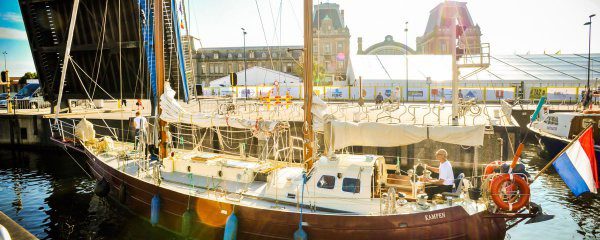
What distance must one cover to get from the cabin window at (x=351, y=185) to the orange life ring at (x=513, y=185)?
3165 mm

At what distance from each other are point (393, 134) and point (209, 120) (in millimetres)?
6027

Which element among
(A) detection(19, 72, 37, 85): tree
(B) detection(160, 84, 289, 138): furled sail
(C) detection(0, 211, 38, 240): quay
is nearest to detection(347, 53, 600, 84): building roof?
(B) detection(160, 84, 289, 138): furled sail

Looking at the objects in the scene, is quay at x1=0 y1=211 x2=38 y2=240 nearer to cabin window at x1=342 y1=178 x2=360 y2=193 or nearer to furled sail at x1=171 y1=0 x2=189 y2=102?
cabin window at x1=342 y1=178 x2=360 y2=193

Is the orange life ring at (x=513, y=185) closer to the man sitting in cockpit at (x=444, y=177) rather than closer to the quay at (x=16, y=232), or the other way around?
the man sitting in cockpit at (x=444, y=177)

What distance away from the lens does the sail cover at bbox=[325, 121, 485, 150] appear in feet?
35.4

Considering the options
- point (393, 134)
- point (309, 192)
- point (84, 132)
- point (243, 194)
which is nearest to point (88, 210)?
point (84, 132)

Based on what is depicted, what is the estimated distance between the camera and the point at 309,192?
990cm

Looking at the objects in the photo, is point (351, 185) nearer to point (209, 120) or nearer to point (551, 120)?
point (209, 120)

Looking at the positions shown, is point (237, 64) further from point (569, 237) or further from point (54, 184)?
point (569, 237)

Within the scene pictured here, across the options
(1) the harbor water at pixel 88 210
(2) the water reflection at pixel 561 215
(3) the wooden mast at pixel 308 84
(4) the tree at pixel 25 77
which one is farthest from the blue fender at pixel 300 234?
(4) the tree at pixel 25 77

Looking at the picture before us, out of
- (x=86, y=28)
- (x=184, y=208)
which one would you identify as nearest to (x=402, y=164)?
(x=184, y=208)

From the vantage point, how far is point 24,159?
24250 millimetres

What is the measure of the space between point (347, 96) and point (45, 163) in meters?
29.2

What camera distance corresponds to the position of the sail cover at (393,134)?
1080 cm
